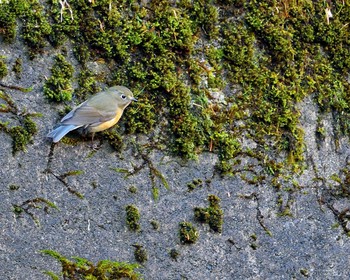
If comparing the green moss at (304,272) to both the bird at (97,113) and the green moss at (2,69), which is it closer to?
the bird at (97,113)

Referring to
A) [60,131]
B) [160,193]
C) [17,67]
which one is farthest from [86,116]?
[160,193]

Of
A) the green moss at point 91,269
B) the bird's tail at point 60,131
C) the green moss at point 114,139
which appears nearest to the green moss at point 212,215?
the green moss at point 91,269

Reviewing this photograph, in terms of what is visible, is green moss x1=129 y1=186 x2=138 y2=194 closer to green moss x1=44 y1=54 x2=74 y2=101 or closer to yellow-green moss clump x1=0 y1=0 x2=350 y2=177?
yellow-green moss clump x1=0 y1=0 x2=350 y2=177

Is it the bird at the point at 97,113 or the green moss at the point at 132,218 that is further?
the green moss at the point at 132,218


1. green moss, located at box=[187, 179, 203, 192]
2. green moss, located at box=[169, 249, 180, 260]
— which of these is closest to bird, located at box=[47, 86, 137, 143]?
green moss, located at box=[187, 179, 203, 192]

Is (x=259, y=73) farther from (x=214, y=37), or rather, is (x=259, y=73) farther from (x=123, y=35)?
(x=123, y=35)

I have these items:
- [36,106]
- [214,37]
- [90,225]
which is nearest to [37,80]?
[36,106]
